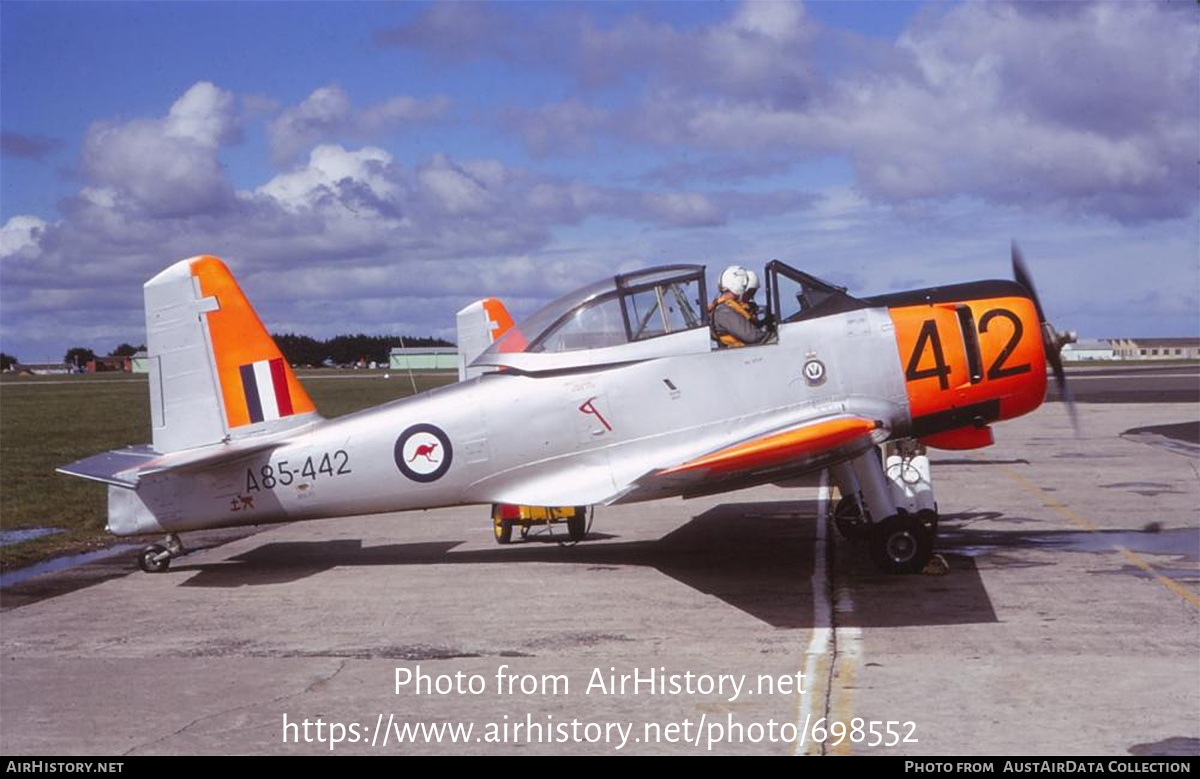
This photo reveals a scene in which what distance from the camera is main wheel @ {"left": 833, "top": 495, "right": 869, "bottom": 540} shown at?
12438 millimetres

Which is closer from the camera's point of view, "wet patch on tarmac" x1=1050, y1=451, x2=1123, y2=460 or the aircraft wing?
the aircraft wing

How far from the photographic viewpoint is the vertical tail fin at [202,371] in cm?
1199

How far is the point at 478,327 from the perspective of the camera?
18547mm

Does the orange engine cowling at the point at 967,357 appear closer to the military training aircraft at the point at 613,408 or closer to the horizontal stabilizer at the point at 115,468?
the military training aircraft at the point at 613,408

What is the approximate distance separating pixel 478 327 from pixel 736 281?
7943 mm

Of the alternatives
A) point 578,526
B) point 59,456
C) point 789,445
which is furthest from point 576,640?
point 59,456

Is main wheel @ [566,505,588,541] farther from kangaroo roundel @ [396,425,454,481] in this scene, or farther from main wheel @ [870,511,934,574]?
main wheel @ [870,511,934,574]

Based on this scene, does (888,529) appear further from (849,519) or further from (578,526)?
(578,526)

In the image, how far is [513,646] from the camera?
8.78 metres

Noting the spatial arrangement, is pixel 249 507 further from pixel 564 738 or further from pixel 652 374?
pixel 564 738

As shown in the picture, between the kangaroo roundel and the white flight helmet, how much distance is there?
2.90 meters

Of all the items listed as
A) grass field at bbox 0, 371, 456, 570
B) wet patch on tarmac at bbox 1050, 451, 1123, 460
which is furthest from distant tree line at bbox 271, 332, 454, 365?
wet patch on tarmac at bbox 1050, 451, 1123, 460

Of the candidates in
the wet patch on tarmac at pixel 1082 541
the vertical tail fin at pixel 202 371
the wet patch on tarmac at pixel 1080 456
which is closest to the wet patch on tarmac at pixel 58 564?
the vertical tail fin at pixel 202 371
